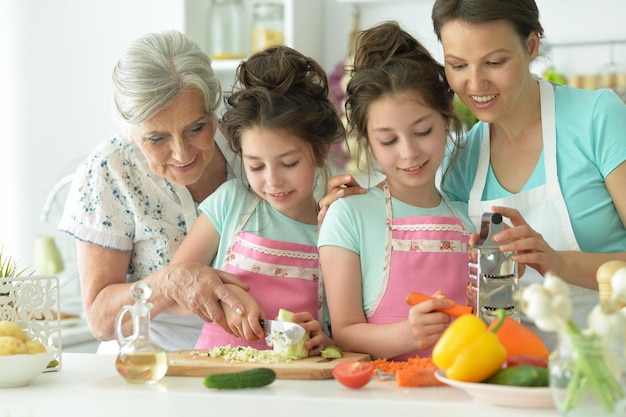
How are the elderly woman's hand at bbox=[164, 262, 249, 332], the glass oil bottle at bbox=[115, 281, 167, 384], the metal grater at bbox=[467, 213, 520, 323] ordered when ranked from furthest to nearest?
the elderly woman's hand at bbox=[164, 262, 249, 332], the metal grater at bbox=[467, 213, 520, 323], the glass oil bottle at bbox=[115, 281, 167, 384]

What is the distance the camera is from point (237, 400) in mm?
1541

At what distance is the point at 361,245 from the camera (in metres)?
2.08

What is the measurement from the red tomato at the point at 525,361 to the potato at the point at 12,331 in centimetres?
89

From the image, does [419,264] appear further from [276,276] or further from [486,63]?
[486,63]

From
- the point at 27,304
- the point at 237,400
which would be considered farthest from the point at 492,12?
the point at 27,304

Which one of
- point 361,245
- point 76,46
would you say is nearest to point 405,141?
point 361,245

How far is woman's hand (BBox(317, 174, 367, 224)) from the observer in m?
2.17

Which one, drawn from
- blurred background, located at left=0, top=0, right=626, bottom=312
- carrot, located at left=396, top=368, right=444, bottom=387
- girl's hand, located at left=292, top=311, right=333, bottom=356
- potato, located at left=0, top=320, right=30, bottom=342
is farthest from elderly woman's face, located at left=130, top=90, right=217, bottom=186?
blurred background, located at left=0, top=0, right=626, bottom=312

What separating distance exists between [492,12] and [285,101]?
0.53 metres

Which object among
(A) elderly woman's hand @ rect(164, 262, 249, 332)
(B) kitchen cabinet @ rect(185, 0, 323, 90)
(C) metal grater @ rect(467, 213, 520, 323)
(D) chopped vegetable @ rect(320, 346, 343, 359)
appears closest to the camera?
(C) metal grater @ rect(467, 213, 520, 323)

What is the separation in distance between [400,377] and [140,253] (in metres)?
1.11

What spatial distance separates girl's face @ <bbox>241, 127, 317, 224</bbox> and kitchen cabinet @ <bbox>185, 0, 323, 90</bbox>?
176cm

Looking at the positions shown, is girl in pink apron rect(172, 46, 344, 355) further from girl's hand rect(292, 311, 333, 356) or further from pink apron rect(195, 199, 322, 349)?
girl's hand rect(292, 311, 333, 356)

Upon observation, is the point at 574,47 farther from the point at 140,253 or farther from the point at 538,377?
the point at 538,377
